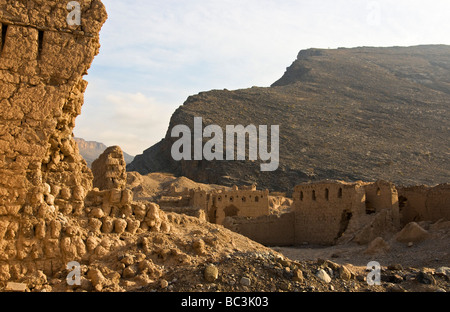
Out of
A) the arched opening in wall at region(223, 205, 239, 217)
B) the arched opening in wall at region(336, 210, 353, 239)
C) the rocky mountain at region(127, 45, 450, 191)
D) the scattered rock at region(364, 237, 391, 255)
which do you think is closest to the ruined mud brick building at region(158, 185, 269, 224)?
the arched opening in wall at region(223, 205, 239, 217)

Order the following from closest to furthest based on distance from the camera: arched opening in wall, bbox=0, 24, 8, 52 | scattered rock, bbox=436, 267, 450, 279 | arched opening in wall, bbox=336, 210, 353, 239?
arched opening in wall, bbox=0, 24, 8, 52 < scattered rock, bbox=436, 267, 450, 279 < arched opening in wall, bbox=336, 210, 353, 239

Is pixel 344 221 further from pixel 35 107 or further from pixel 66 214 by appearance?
pixel 35 107

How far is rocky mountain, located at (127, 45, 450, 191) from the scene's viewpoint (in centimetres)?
4769

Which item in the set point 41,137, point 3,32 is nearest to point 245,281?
point 41,137

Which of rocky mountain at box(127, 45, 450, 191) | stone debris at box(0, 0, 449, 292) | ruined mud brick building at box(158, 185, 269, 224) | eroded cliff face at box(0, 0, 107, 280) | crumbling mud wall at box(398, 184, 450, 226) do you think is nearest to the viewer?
stone debris at box(0, 0, 449, 292)

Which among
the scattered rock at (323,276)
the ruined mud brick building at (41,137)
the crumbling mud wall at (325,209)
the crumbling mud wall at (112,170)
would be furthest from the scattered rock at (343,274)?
the crumbling mud wall at (325,209)

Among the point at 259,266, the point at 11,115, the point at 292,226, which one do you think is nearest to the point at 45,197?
the point at 11,115

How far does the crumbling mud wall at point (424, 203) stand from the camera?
50.7 ft

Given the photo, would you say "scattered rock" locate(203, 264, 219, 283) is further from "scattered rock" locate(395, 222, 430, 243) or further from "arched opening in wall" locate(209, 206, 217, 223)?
"arched opening in wall" locate(209, 206, 217, 223)

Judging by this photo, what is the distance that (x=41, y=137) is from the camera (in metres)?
6.70

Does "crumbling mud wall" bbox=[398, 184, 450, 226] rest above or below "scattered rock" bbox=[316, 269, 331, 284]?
above

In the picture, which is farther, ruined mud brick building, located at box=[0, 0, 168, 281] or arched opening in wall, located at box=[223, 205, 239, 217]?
arched opening in wall, located at box=[223, 205, 239, 217]

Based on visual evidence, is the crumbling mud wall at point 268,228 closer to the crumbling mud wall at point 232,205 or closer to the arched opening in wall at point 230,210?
the crumbling mud wall at point 232,205

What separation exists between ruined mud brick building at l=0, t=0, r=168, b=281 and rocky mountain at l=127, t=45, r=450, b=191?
127 ft
